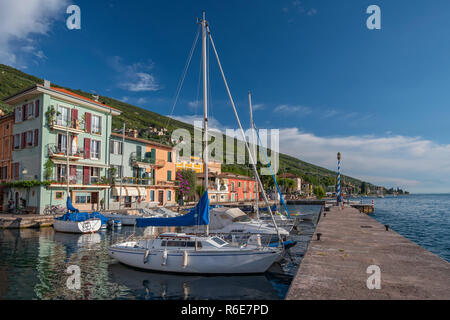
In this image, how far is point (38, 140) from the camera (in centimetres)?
3409

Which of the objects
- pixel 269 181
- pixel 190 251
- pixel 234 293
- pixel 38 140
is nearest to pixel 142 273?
pixel 190 251

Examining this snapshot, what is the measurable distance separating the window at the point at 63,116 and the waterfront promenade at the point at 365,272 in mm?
32865

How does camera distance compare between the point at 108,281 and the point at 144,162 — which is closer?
the point at 108,281

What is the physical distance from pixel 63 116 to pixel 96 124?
4619mm

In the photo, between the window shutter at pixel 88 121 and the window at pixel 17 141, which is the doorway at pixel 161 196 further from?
the window at pixel 17 141

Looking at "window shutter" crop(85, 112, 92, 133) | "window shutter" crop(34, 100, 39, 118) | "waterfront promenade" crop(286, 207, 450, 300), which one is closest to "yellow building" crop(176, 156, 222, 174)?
"window shutter" crop(85, 112, 92, 133)

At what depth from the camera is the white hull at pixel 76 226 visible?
1060 inches

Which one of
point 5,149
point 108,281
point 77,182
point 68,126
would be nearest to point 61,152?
point 68,126

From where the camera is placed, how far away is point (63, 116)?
36.0m

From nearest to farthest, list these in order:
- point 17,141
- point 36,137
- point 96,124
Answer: point 36,137 → point 17,141 → point 96,124

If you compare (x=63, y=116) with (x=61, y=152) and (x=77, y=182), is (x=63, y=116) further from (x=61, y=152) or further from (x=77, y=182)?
(x=77, y=182)

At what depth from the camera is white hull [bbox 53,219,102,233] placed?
1060 inches

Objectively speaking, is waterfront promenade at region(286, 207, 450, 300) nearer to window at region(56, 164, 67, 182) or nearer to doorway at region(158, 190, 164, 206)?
window at region(56, 164, 67, 182)

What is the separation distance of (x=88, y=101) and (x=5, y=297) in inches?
1225
